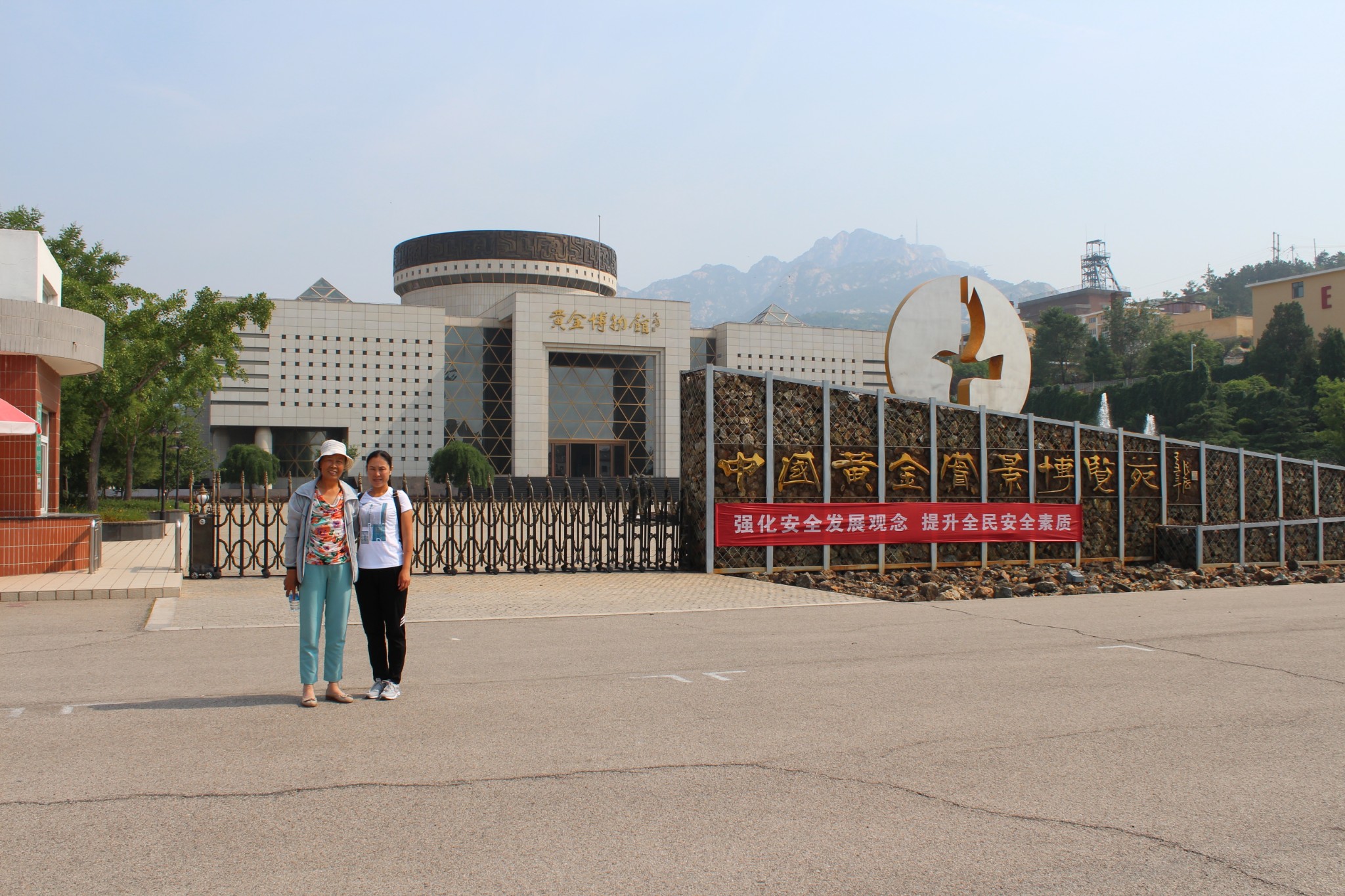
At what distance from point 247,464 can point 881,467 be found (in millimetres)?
35650

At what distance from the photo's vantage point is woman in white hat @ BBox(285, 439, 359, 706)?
6320 millimetres

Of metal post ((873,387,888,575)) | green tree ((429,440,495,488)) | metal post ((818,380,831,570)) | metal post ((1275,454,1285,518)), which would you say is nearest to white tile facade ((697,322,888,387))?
green tree ((429,440,495,488))

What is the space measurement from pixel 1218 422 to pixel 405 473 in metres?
49.6

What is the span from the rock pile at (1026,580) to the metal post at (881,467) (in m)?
0.26

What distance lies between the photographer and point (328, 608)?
21.0 feet

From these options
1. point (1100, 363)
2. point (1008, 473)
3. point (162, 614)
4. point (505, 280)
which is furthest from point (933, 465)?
point (1100, 363)

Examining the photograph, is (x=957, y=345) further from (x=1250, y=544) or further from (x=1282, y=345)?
(x=1282, y=345)

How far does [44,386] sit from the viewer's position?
1605 cm

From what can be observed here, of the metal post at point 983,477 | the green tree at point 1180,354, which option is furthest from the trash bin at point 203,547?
the green tree at point 1180,354

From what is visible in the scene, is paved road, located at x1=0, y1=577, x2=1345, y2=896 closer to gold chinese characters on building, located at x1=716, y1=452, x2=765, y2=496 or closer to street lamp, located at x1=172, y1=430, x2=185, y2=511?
gold chinese characters on building, located at x1=716, y1=452, x2=765, y2=496

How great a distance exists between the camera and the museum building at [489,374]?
55656 mm

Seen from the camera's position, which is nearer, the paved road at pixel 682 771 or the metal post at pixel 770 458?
the paved road at pixel 682 771

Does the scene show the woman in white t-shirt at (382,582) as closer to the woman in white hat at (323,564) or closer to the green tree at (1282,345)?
the woman in white hat at (323,564)

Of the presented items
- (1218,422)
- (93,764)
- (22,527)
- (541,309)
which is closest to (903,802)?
(93,764)
